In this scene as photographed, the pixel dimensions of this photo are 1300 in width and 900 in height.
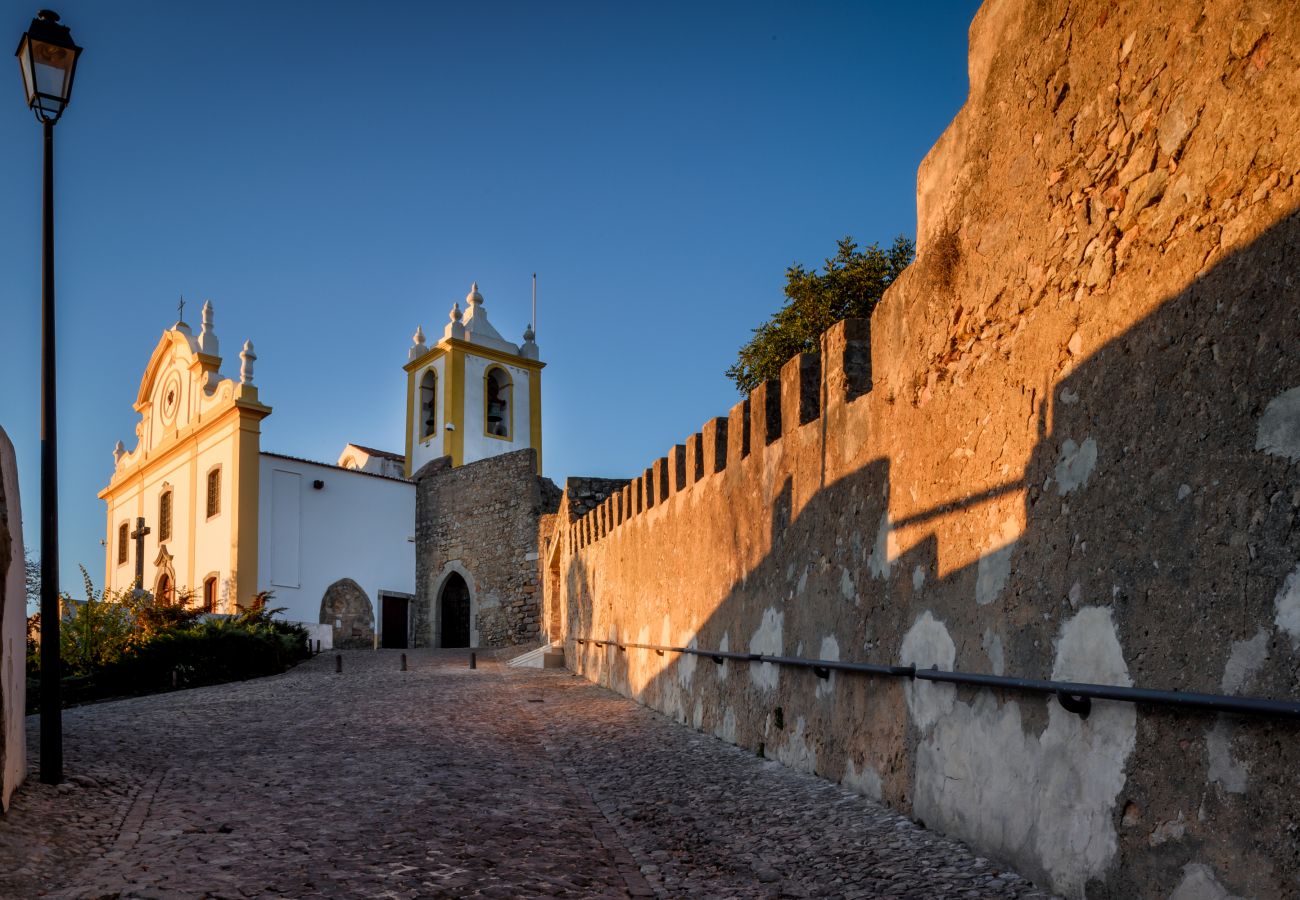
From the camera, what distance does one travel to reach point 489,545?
24359mm

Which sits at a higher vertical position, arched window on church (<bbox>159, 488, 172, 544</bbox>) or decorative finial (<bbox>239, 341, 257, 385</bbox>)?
decorative finial (<bbox>239, 341, 257, 385</bbox>)

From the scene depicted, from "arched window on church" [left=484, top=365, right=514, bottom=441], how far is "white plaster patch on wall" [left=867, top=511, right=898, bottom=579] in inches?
1051

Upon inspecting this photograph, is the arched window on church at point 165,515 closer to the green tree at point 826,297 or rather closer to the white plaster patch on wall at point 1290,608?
the green tree at point 826,297

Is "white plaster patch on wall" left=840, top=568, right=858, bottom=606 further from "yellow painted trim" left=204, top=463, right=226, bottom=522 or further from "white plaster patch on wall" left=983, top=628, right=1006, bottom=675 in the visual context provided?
"yellow painted trim" left=204, top=463, right=226, bottom=522

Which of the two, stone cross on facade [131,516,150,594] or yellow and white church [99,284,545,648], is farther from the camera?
stone cross on facade [131,516,150,594]

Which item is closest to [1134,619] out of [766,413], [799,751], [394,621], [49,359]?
[799,751]

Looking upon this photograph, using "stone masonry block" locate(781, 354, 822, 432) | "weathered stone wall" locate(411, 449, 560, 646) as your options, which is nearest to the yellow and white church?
"weathered stone wall" locate(411, 449, 560, 646)

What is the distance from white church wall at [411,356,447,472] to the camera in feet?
98.1

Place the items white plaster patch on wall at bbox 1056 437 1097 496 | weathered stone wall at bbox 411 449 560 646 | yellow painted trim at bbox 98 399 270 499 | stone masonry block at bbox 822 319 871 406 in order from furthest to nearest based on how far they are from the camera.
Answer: yellow painted trim at bbox 98 399 270 499 < weathered stone wall at bbox 411 449 560 646 < stone masonry block at bbox 822 319 871 406 < white plaster patch on wall at bbox 1056 437 1097 496

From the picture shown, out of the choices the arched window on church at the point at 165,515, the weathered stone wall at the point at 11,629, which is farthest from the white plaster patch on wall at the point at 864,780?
the arched window on church at the point at 165,515

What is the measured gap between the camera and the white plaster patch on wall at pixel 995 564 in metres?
3.56

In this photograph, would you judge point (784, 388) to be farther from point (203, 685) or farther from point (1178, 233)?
point (203, 685)

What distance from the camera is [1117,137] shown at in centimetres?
304

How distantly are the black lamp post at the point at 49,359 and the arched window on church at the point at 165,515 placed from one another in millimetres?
23941
